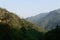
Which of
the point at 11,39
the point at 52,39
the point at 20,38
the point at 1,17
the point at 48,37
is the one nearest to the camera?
the point at 11,39

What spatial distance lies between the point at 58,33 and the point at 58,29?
3.77 m

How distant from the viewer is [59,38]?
156 ft

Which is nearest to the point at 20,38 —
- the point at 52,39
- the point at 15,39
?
the point at 15,39

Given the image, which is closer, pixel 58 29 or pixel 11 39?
pixel 11 39

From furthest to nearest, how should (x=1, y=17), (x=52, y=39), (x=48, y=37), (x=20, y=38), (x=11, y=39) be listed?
1. (x=1, y=17)
2. (x=48, y=37)
3. (x=52, y=39)
4. (x=20, y=38)
5. (x=11, y=39)

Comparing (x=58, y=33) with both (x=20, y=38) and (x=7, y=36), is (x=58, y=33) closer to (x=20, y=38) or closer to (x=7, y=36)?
(x=20, y=38)

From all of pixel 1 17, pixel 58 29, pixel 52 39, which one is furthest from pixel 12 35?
pixel 1 17

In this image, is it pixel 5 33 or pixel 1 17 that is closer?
pixel 5 33

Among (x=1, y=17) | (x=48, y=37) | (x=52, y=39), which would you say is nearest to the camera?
(x=52, y=39)

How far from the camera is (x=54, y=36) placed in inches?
1955

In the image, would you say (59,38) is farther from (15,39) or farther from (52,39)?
(15,39)

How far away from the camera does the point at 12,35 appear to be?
4534 cm

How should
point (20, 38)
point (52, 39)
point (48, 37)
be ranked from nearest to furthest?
point (20, 38) < point (52, 39) < point (48, 37)

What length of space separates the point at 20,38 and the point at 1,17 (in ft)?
500
